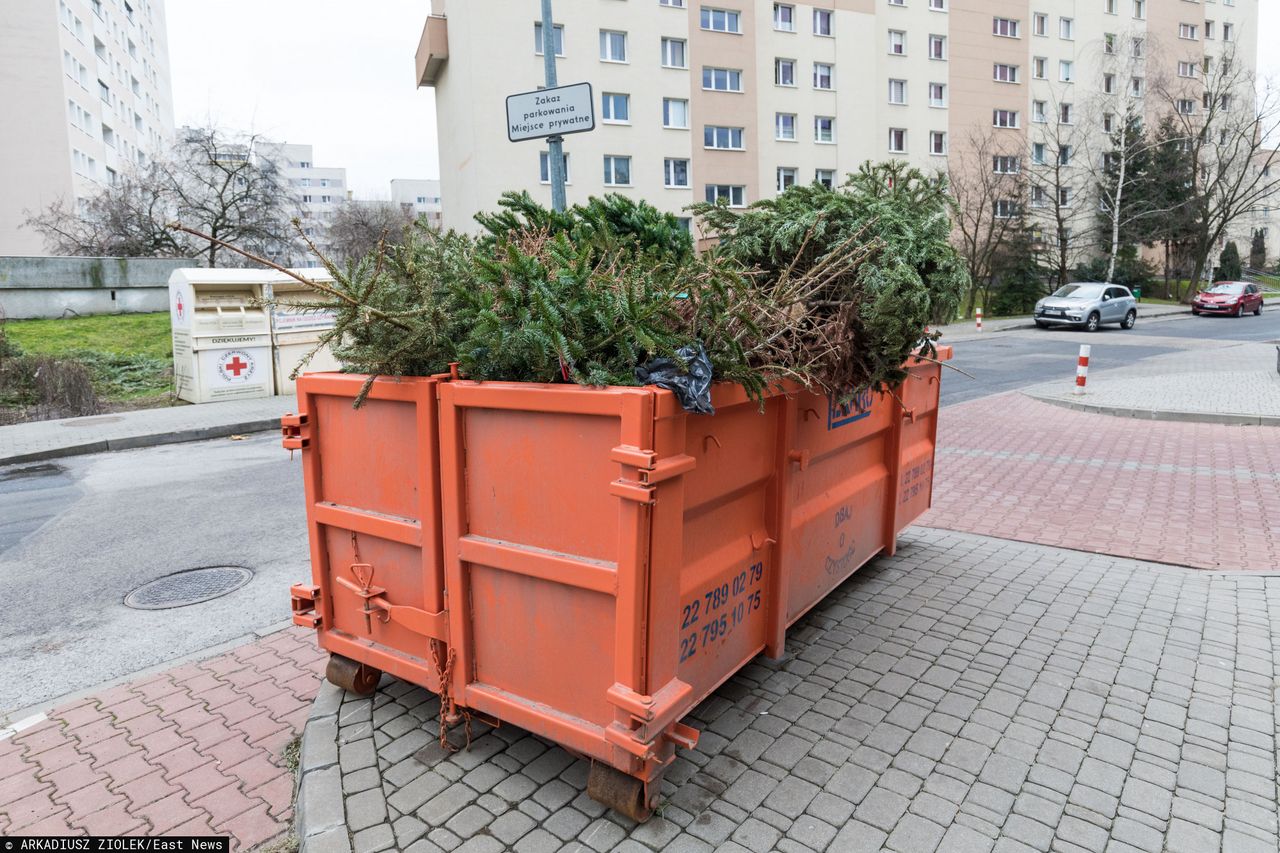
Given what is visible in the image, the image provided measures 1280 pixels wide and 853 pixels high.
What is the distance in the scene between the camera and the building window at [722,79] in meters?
38.3

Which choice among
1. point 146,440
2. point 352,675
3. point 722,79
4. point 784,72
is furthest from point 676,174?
point 352,675

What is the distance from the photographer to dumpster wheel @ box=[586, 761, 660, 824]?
2777 millimetres

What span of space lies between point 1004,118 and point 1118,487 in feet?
151

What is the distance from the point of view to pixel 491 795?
2.98 metres

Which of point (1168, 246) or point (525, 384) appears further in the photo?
point (1168, 246)

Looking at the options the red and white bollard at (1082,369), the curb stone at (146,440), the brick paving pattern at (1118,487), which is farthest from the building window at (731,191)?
the curb stone at (146,440)

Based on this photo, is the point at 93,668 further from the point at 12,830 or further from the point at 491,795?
the point at 491,795

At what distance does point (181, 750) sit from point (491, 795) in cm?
152

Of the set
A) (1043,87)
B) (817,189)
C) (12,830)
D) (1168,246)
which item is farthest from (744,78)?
(12,830)

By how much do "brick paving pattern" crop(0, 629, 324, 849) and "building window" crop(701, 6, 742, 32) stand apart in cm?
3973

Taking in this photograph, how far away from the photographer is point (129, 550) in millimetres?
6309

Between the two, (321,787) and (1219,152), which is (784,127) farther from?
(321,787)

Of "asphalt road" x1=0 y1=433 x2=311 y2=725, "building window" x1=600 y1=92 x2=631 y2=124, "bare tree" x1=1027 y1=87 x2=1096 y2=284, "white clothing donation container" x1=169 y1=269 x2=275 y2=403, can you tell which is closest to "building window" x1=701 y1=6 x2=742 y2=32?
"building window" x1=600 y1=92 x2=631 y2=124

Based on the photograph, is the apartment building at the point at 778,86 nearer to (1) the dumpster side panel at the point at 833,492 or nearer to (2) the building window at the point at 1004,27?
(2) the building window at the point at 1004,27
